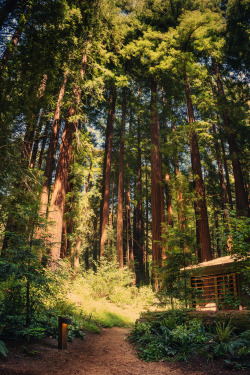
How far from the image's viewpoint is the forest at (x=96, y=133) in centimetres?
488

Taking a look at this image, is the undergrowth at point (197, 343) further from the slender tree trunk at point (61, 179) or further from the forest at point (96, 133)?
the slender tree trunk at point (61, 179)

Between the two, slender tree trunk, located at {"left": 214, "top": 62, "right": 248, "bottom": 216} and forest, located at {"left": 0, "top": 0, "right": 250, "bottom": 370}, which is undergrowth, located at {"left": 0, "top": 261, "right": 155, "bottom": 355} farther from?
slender tree trunk, located at {"left": 214, "top": 62, "right": 248, "bottom": 216}

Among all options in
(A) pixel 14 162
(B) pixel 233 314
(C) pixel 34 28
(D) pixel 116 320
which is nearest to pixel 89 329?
(D) pixel 116 320

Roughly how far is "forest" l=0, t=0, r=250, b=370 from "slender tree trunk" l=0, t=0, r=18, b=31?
2cm

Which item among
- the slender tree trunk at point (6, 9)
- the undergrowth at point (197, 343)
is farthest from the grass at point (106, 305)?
the slender tree trunk at point (6, 9)

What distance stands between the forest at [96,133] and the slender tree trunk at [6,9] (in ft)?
0.08

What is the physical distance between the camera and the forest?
4875 millimetres

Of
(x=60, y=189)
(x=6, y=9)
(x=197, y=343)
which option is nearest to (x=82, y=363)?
(x=197, y=343)

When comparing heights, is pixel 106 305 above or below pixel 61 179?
below

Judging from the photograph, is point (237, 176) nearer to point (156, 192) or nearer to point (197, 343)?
point (156, 192)

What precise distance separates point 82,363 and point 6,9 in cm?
791

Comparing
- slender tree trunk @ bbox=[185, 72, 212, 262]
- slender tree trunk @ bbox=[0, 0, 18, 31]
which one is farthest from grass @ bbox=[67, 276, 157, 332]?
slender tree trunk @ bbox=[0, 0, 18, 31]

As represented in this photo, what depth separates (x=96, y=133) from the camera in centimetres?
2195

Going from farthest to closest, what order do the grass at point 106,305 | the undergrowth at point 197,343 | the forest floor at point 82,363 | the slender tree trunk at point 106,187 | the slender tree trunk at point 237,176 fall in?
the slender tree trunk at point 106,187, the slender tree trunk at point 237,176, the grass at point 106,305, the undergrowth at point 197,343, the forest floor at point 82,363
